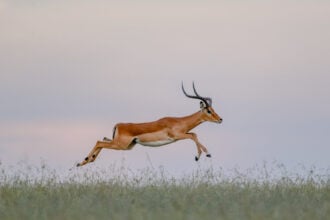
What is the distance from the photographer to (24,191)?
567 inches

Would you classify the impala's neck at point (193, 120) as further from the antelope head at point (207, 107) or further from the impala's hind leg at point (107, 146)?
the impala's hind leg at point (107, 146)

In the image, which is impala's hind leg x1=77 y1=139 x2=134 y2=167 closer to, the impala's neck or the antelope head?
the impala's neck

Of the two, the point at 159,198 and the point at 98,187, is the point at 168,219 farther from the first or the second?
the point at 98,187

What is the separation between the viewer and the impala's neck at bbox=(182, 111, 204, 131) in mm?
21891

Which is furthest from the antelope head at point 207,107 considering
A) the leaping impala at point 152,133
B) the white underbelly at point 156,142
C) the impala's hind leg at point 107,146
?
the impala's hind leg at point 107,146

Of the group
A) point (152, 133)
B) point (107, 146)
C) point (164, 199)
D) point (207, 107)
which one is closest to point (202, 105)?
point (207, 107)

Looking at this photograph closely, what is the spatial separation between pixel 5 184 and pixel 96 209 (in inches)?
179

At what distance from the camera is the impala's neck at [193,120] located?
862 inches

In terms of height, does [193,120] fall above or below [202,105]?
below

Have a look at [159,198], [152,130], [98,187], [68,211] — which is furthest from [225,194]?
[152,130]

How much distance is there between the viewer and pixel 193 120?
2205 cm

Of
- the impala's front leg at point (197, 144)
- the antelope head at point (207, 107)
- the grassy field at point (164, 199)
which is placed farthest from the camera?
the antelope head at point (207, 107)

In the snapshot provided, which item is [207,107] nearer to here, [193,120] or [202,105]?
[202,105]

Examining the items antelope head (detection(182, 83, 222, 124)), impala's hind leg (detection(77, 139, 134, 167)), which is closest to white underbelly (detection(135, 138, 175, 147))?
impala's hind leg (detection(77, 139, 134, 167))
